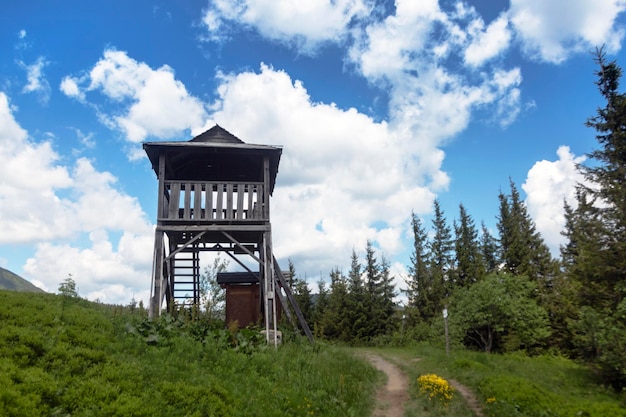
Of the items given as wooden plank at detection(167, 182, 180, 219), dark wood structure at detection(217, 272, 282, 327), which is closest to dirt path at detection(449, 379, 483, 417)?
dark wood structure at detection(217, 272, 282, 327)

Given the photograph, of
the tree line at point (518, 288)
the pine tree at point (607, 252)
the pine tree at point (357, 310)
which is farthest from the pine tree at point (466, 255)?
the pine tree at point (607, 252)

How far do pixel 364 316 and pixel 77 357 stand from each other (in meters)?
30.7

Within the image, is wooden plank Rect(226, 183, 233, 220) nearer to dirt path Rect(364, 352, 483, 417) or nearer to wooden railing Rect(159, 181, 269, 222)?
wooden railing Rect(159, 181, 269, 222)

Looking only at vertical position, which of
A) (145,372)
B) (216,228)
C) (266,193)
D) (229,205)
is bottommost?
(145,372)

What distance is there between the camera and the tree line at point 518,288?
609 inches

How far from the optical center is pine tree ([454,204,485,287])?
40.5 metres

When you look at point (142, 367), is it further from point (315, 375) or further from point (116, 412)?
point (315, 375)

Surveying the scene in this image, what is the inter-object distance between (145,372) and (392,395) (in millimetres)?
7203

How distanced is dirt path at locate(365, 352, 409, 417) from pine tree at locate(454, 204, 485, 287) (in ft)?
89.3

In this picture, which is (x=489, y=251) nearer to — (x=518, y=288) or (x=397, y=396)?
(x=518, y=288)

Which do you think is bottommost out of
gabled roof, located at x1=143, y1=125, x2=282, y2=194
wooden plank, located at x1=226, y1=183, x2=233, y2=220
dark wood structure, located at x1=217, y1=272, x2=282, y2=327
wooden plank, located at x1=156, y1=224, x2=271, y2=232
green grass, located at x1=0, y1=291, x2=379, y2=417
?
green grass, located at x1=0, y1=291, x2=379, y2=417

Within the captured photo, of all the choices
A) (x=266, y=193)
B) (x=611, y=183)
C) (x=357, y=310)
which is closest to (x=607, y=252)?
(x=611, y=183)

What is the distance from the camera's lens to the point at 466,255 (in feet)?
138

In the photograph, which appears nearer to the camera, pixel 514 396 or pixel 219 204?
pixel 514 396
